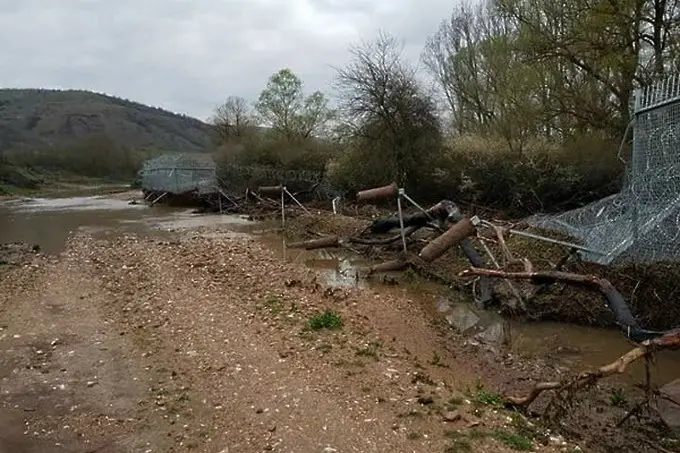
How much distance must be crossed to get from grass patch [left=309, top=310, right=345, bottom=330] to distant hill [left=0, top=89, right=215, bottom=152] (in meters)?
77.9

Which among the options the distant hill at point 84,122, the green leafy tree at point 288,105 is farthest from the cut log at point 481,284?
the distant hill at point 84,122

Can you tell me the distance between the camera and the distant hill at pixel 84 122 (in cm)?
8862

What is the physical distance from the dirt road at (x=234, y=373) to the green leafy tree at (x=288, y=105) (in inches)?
1352

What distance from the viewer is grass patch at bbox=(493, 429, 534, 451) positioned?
4555mm

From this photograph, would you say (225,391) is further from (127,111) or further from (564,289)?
(127,111)

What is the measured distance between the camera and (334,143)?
25.7 meters

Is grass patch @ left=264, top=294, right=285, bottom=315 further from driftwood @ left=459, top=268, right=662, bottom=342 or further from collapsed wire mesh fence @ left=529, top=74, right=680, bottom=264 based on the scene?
collapsed wire mesh fence @ left=529, top=74, right=680, bottom=264

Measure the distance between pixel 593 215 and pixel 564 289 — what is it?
11.6 ft

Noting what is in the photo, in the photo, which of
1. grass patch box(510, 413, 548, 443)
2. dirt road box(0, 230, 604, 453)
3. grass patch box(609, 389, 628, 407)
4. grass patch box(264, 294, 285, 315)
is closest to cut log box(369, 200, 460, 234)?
dirt road box(0, 230, 604, 453)

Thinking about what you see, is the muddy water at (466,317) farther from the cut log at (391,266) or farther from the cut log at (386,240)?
the cut log at (386,240)

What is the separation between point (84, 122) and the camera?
98.7 m

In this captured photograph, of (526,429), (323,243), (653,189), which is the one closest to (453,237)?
(653,189)

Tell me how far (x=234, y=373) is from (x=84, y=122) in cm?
10324

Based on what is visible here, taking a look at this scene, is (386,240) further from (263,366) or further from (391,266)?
(263,366)
